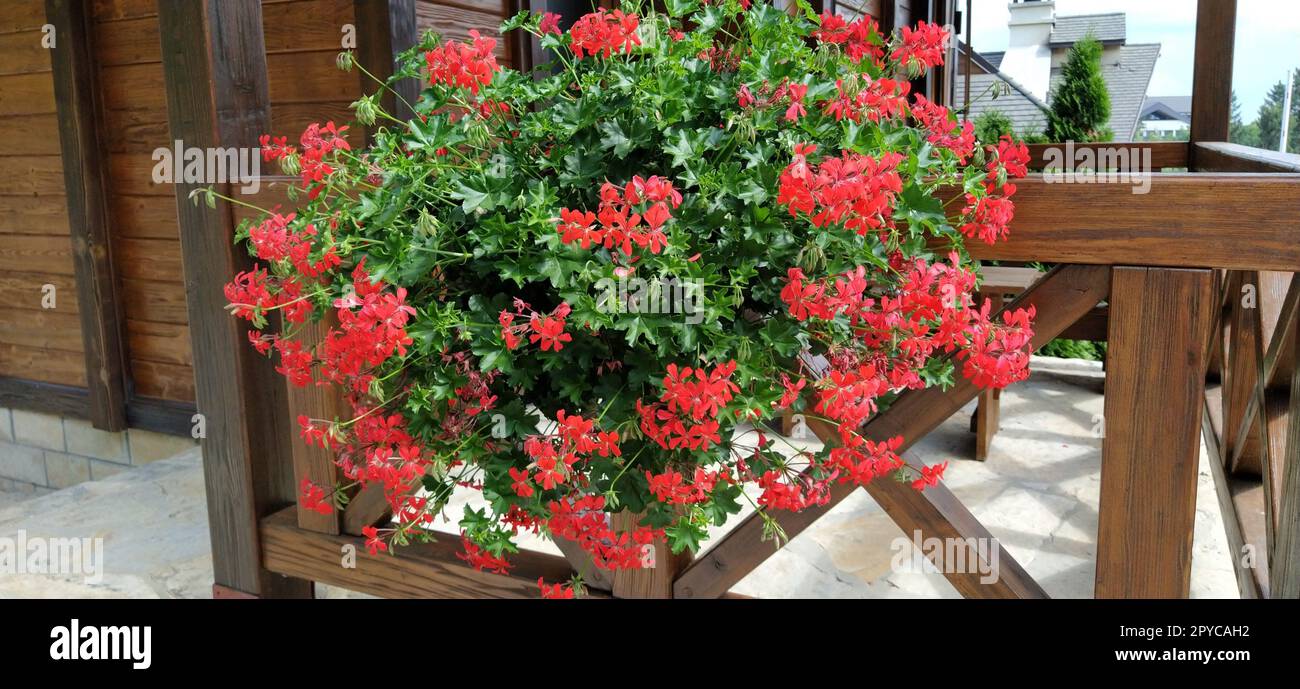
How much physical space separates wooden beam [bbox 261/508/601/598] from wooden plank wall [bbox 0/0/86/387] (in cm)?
256

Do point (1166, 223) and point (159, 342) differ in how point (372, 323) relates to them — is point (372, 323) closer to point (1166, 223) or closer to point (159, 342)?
point (1166, 223)

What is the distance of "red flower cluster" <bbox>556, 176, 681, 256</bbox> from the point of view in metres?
1.18

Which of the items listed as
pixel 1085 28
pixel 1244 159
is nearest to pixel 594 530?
pixel 1244 159

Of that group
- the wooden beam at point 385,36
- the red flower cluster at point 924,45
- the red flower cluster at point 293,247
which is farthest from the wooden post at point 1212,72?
the red flower cluster at point 293,247

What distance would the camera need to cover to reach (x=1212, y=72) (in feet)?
12.2

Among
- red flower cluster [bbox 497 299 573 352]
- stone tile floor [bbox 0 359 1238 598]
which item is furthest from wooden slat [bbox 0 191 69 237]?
red flower cluster [bbox 497 299 573 352]

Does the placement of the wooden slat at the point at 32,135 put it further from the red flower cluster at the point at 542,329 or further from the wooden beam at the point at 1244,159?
Answer: the wooden beam at the point at 1244,159

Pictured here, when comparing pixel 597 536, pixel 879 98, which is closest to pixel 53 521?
pixel 597 536

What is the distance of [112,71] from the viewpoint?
3.85 m

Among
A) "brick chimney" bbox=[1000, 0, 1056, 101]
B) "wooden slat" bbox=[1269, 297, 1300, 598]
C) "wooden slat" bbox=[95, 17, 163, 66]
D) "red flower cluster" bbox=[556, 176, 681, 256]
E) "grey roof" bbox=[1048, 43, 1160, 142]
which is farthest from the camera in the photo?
"brick chimney" bbox=[1000, 0, 1056, 101]

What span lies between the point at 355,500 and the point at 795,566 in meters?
1.33

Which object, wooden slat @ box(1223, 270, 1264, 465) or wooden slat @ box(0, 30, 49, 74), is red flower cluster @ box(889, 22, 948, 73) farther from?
wooden slat @ box(0, 30, 49, 74)

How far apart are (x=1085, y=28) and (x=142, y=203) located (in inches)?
942
